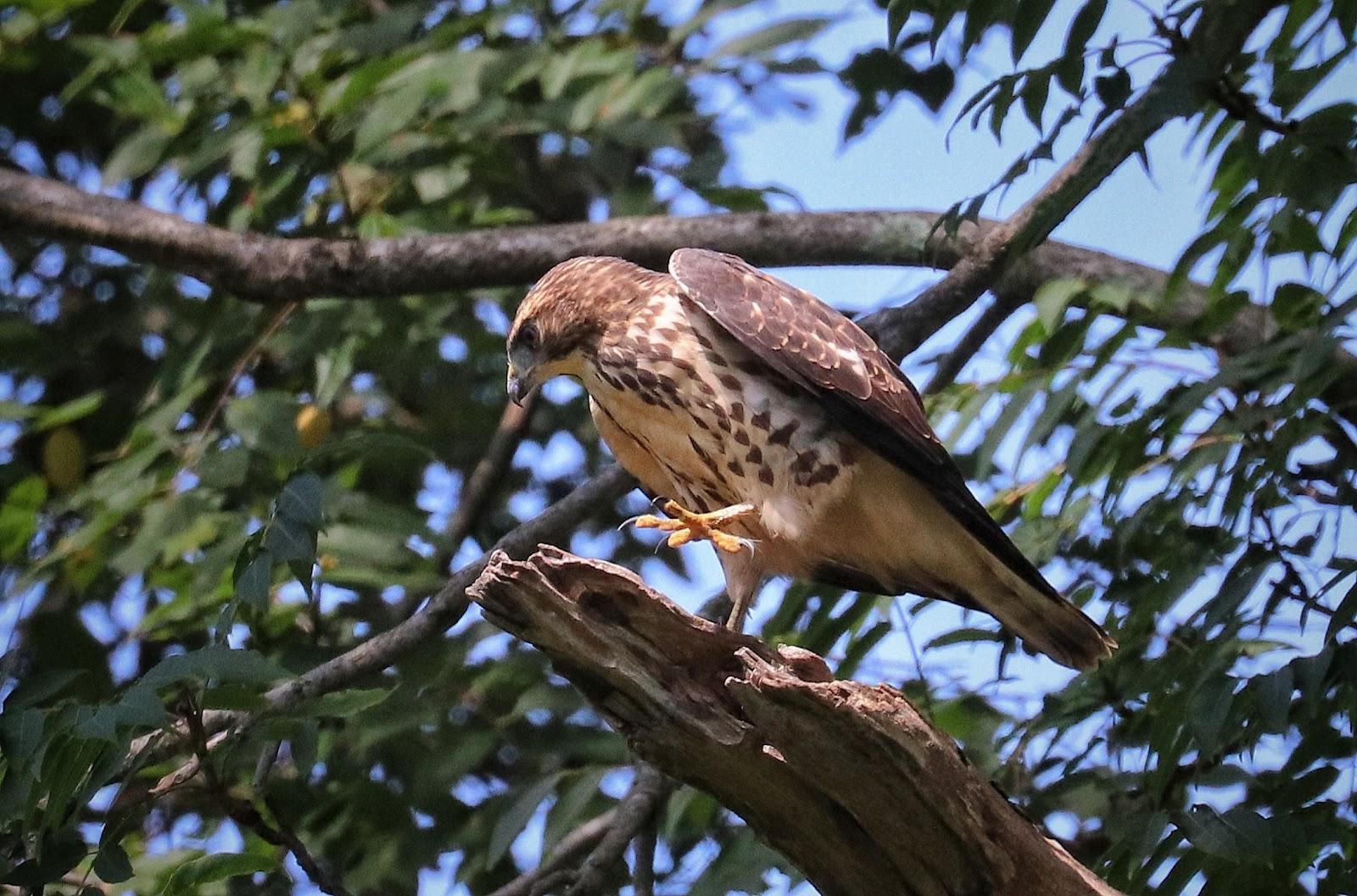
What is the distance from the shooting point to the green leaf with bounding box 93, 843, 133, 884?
8.94ft

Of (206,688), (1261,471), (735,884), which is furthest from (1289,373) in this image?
(206,688)

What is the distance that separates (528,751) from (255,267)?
4.82 feet

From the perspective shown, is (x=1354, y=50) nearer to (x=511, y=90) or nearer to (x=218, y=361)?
(x=511, y=90)

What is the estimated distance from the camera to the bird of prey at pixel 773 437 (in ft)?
11.2

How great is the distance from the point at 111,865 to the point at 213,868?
172 mm

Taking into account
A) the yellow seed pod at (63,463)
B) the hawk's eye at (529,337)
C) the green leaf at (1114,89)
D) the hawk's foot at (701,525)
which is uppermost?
the green leaf at (1114,89)

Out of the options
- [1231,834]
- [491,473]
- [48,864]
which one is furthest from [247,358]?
[1231,834]

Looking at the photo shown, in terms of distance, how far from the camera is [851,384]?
3.44 metres

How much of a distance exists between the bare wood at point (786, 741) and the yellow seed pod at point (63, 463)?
8.86 ft

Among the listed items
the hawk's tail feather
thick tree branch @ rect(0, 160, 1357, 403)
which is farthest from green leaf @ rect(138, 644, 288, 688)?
thick tree branch @ rect(0, 160, 1357, 403)

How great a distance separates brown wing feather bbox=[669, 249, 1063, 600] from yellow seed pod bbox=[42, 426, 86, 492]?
2.26 metres

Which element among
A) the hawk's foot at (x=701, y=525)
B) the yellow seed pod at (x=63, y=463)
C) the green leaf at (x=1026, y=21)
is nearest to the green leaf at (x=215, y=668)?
the hawk's foot at (x=701, y=525)

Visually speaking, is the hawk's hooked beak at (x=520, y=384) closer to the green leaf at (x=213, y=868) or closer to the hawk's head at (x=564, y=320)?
the hawk's head at (x=564, y=320)

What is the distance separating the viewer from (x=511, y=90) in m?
4.91
